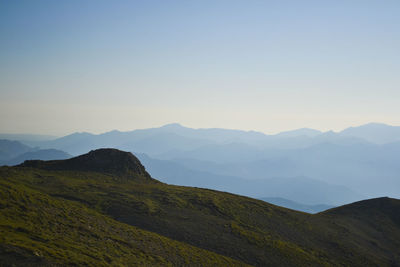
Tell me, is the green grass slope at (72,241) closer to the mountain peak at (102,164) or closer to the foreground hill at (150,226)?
the foreground hill at (150,226)

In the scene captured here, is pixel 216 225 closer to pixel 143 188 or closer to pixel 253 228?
pixel 253 228

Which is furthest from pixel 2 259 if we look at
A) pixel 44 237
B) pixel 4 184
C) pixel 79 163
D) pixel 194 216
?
pixel 79 163

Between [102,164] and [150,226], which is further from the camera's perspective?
[102,164]

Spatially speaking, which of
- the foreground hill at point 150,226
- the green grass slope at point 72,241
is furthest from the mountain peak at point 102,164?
the green grass slope at point 72,241

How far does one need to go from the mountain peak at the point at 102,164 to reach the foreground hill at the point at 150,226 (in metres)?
0.35

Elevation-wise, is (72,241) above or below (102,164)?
below

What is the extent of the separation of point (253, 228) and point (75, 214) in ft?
137

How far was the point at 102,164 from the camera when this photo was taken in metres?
93.9

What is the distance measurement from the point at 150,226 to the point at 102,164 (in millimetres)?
51186

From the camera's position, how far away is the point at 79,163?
9188cm

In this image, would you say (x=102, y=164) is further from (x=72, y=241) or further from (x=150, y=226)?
(x=72, y=241)

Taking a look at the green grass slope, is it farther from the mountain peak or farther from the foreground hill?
the mountain peak

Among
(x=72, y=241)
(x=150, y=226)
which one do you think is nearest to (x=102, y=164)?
(x=150, y=226)

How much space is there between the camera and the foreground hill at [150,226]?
106ft
